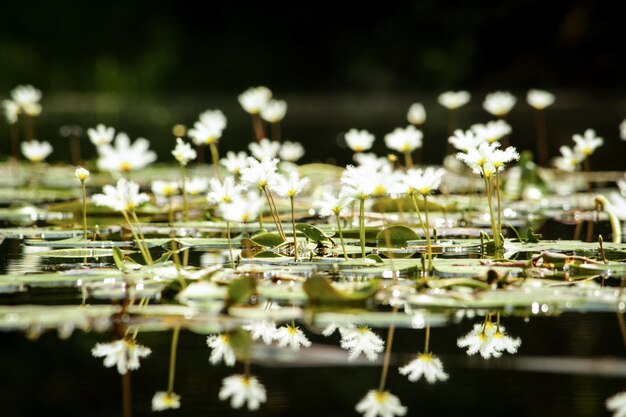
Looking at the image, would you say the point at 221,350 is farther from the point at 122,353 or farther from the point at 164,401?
the point at 164,401

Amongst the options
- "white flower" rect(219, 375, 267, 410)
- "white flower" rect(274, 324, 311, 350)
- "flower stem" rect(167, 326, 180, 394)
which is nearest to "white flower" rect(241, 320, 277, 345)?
"white flower" rect(274, 324, 311, 350)

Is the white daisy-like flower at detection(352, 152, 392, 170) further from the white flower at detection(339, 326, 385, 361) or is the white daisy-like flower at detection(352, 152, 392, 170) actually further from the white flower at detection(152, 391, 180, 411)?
the white flower at detection(152, 391, 180, 411)

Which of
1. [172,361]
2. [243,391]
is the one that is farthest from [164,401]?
[172,361]

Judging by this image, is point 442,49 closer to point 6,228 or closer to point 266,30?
point 266,30

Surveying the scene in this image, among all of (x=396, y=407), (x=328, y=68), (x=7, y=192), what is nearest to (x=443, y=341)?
(x=396, y=407)

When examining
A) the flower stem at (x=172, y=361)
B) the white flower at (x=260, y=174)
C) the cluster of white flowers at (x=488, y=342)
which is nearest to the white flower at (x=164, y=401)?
the flower stem at (x=172, y=361)
